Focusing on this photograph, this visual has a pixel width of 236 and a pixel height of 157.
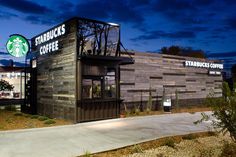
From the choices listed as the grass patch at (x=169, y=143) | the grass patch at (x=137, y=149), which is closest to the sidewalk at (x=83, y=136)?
the grass patch at (x=137, y=149)

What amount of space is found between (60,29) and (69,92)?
4197 mm

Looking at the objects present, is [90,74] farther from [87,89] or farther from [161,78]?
[161,78]

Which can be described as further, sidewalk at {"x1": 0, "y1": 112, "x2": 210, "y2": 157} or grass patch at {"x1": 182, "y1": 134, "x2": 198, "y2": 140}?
grass patch at {"x1": 182, "y1": 134, "x2": 198, "y2": 140}

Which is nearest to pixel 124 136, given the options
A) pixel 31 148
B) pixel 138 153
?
pixel 138 153

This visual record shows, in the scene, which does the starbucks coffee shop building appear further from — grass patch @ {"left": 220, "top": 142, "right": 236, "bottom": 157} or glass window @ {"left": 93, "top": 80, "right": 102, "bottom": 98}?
grass patch @ {"left": 220, "top": 142, "right": 236, "bottom": 157}

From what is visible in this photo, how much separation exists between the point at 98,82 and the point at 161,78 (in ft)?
27.2

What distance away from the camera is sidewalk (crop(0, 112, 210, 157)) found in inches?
363

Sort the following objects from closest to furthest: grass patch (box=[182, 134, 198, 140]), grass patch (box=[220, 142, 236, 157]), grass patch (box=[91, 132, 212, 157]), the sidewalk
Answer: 1. grass patch (box=[220, 142, 236, 157])
2. grass patch (box=[91, 132, 212, 157])
3. the sidewalk
4. grass patch (box=[182, 134, 198, 140])

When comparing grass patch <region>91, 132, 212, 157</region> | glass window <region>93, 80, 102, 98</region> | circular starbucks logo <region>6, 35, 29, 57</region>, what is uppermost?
circular starbucks logo <region>6, 35, 29, 57</region>

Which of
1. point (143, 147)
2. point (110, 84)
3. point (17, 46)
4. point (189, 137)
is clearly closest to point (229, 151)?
point (189, 137)

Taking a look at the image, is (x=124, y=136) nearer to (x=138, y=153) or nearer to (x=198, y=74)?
(x=138, y=153)

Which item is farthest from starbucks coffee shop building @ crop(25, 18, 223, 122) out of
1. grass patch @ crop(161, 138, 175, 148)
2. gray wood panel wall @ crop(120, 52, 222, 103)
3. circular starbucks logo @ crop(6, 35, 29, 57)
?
grass patch @ crop(161, 138, 175, 148)

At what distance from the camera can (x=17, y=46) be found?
20047 mm

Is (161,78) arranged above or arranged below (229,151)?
above
